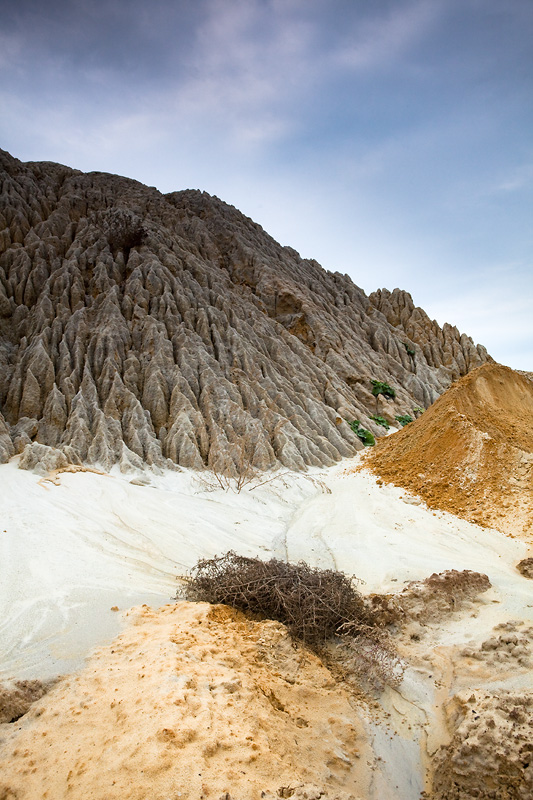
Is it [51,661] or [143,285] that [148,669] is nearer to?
[51,661]

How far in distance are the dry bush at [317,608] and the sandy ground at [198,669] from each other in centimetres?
27

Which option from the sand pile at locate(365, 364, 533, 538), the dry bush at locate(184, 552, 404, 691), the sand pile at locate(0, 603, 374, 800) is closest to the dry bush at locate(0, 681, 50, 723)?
the sand pile at locate(0, 603, 374, 800)

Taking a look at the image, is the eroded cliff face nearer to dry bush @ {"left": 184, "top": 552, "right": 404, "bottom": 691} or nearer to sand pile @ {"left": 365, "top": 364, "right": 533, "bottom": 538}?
sand pile @ {"left": 365, "top": 364, "right": 533, "bottom": 538}

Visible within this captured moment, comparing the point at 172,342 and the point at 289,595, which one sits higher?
the point at 172,342

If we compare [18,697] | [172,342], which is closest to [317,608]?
[18,697]

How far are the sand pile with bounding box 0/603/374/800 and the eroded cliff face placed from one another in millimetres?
8777

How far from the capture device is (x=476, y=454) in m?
11.8

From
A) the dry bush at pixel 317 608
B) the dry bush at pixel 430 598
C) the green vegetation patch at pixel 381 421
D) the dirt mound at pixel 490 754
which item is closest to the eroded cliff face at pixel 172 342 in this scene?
the green vegetation patch at pixel 381 421

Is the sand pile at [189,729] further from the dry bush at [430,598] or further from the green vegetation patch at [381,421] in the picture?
the green vegetation patch at [381,421]

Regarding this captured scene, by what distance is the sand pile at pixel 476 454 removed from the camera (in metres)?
10.1

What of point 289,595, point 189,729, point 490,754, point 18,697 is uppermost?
point 490,754

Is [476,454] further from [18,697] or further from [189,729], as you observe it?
[18,697]

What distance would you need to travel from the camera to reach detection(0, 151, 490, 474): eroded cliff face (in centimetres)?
1600

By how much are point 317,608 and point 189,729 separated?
8.27 feet
